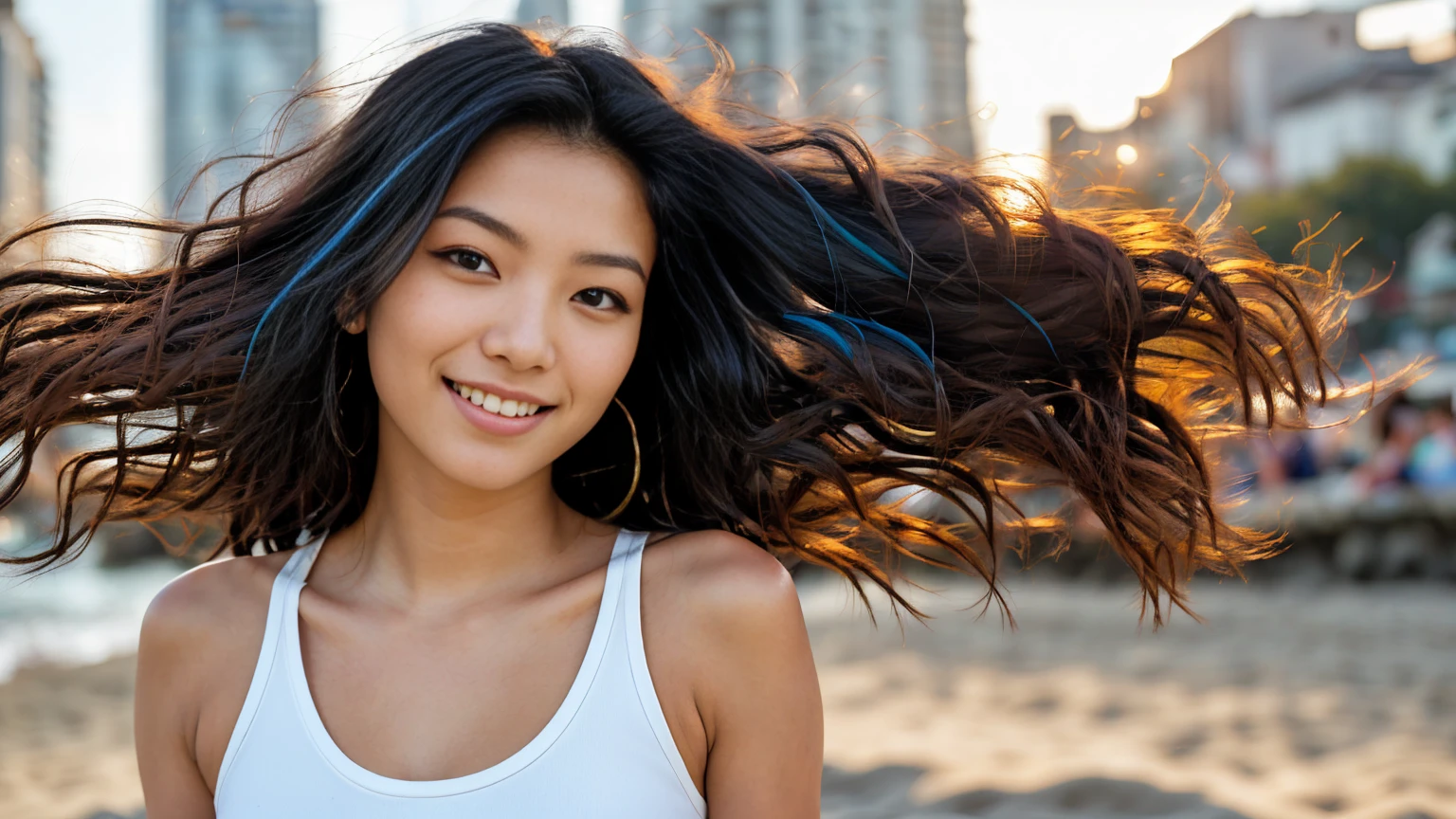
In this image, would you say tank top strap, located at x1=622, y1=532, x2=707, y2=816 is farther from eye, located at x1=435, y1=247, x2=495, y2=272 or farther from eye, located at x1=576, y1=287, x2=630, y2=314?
eye, located at x1=435, y1=247, x2=495, y2=272

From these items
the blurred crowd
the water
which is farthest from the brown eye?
the blurred crowd

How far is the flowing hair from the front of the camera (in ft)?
7.39

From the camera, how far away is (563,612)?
83.7 inches

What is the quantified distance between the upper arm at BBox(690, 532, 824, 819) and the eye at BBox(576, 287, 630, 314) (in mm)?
460

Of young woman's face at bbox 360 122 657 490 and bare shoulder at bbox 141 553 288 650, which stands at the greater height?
young woman's face at bbox 360 122 657 490

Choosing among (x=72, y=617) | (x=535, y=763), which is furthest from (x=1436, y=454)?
(x=72, y=617)

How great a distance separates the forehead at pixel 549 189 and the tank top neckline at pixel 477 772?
1.80 ft

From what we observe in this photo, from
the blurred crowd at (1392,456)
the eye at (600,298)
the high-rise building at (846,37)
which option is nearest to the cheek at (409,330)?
the eye at (600,298)

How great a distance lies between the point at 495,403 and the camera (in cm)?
195

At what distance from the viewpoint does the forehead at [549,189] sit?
6.43 feet

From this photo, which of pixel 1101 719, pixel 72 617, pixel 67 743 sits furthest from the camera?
pixel 72 617

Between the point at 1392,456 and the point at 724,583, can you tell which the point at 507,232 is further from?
the point at 1392,456

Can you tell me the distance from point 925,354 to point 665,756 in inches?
33.6

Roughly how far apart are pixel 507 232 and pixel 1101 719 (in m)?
4.14
